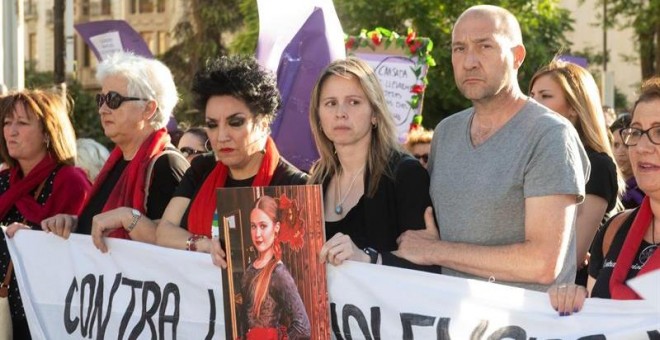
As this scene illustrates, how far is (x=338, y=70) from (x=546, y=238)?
1.09m

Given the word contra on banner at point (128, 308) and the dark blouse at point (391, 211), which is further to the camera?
the word contra on banner at point (128, 308)

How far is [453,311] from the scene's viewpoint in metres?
4.02

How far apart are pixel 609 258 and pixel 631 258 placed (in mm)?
141

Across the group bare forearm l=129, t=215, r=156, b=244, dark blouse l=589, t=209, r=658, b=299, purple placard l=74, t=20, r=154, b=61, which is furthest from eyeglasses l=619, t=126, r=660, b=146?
purple placard l=74, t=20, r=154, b=61

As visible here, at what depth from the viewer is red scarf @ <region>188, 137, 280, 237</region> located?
483 cm

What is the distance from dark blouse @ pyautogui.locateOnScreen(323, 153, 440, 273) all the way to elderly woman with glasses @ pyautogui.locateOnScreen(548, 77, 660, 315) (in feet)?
2.04

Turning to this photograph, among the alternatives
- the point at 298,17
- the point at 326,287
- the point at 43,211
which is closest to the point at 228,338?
the point at 326,287

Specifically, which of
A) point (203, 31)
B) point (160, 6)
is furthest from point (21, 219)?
point (160, 6)

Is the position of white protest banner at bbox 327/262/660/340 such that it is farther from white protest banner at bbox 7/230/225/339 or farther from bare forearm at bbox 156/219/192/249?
bare forearm at bbox 156/219/192/249

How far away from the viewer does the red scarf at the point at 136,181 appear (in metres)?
5.25

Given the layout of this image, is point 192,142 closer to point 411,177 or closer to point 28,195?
point 28,195

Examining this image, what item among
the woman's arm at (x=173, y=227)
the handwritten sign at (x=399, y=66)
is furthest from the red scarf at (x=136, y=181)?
the handwritten sign at (x=399, y=66)

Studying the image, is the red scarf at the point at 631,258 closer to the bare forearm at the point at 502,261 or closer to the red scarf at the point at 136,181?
the bare forearm at the point at 502,261

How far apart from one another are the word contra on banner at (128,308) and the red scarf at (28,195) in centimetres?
55
